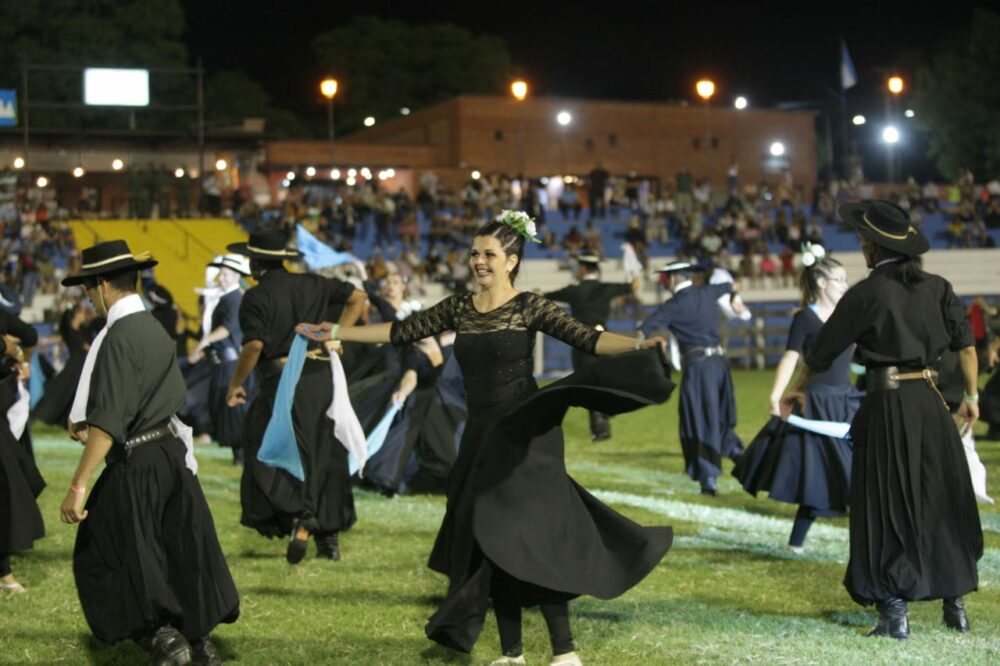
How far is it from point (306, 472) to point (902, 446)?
3895 mm

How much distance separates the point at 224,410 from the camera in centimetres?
1438

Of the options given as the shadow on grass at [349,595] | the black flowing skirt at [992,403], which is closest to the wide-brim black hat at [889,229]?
the shadow on grass at [349,595]

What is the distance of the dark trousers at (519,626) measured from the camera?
627 cm

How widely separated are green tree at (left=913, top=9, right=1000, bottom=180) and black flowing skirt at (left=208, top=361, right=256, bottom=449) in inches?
2189

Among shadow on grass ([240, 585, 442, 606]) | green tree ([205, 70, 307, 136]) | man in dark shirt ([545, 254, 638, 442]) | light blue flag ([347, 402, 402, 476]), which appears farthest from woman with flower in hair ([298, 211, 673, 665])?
green tree ([205, 70, 307, 136])

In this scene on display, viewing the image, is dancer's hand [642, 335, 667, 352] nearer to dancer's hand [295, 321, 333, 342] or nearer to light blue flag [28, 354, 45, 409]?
dancer's hand [295, 321, 333, 342]

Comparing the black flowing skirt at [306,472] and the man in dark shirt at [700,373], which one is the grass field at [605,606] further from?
the man in dark shirt at [700,373]

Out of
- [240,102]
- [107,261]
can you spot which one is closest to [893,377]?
[107,261]

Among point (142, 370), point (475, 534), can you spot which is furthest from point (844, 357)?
point (142, 370)

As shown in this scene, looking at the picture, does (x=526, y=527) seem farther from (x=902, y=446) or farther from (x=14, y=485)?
(x=14, y=485)

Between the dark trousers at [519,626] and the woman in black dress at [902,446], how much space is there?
1.60m

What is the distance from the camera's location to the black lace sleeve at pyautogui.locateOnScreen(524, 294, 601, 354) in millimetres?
6324

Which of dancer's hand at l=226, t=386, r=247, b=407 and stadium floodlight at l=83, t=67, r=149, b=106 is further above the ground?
stadium floodlight at l=83, t=67, r=149, b=106

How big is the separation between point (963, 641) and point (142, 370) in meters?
4.08
